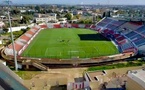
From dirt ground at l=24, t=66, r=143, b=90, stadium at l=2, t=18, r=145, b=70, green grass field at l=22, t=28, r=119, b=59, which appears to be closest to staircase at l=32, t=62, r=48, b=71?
stadium at l=2, t=18, r=145, b=70

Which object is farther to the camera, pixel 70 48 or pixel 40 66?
pixel 70 48

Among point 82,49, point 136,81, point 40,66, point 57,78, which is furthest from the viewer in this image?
point 82,49

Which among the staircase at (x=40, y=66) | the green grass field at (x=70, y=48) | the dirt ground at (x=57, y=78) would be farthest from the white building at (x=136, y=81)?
the green grass field at (x=70, y=48)

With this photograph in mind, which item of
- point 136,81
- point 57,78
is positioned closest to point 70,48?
point 57,78

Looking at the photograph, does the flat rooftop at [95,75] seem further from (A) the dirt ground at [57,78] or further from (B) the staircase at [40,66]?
(B) the staircase at [40,66]

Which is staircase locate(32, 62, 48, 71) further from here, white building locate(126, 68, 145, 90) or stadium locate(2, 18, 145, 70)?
white building locate(126, 68, 145, 90)

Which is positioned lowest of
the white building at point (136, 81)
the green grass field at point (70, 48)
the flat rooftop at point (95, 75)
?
the green grass field at point (70, 48)

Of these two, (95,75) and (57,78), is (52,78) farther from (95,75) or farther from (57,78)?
(95,75)

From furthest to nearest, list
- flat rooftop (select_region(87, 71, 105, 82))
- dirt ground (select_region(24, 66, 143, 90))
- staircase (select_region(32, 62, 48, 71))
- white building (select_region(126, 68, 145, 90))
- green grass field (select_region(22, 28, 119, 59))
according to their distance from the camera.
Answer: green grass field (select_region(22, 28, 119, 59)) < staircase (select_region(32, 62, 48, 71)) < dirt ground (select_region(24, 66, 143, 90)) < flat rooftop (select_region(87, 71, 105, 82)) < white building (select_region(126, 68, 145, 90))
